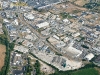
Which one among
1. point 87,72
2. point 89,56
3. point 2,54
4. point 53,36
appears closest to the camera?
point 87,72

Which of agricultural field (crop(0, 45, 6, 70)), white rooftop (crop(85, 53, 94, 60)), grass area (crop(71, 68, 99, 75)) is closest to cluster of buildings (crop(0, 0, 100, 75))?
white rooftop (crop(85, 53, 94, 60))

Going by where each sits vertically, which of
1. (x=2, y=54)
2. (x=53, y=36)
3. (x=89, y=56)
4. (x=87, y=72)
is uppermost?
(x=53, y=36)

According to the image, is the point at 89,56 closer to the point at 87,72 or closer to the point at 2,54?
the point at 87,72

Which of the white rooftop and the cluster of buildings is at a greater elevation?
the cluster of buildings

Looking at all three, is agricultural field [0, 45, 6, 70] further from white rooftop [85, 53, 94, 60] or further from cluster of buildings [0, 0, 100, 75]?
white rooftop [85, 53, 94, 60]

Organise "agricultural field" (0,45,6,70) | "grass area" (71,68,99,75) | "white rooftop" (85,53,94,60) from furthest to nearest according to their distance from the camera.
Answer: "white rooftop" (85,53,94,60) < "agricultural field" (0,45,6,70) < "grass area" (71,68,99,75)

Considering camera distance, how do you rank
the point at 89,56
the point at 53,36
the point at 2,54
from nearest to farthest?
the point at 2,54 → the point at 89,56 → the point at 53,36

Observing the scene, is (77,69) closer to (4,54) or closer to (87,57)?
(87,57)

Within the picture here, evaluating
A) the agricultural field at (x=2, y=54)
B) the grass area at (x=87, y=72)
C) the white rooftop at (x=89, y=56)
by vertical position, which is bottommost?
the grass area at (x=87, y=72)

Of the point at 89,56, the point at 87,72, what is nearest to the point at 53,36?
the point at 89,56

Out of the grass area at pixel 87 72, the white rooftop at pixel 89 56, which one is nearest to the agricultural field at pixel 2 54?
the grass area at pixel 87 72

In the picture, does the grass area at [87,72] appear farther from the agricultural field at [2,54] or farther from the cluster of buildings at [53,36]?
the agricultural field at [2,54]
